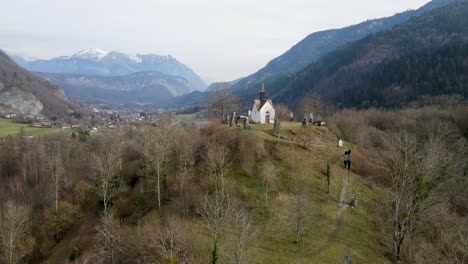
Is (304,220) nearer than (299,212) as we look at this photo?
No

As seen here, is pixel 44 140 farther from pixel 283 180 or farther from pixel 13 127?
pixel 283 180

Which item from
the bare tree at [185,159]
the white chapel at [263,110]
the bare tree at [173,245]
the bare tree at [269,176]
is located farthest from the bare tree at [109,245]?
the white chapel at [263,110]

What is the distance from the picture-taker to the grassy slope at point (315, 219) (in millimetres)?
37656

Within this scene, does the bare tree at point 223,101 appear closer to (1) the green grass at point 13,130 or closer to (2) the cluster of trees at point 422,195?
(2) the cluster of trees at point 422,195

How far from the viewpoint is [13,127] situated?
15188cm

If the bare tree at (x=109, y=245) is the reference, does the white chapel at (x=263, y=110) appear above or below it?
above

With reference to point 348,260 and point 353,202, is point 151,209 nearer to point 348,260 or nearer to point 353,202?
point 348,260

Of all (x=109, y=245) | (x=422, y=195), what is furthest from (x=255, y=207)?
(x=422, y=195)

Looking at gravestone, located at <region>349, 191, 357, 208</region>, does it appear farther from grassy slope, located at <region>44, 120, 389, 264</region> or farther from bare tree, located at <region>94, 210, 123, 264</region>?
bare tree, located at <region>94, 210, 123, 264</region>

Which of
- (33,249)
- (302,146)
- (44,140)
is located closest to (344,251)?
(302,146)

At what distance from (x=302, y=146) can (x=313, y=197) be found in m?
12.5

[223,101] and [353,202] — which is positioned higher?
[223,101]

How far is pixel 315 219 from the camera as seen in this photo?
44031 millimetres

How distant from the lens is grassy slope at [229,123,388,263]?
124 ft
